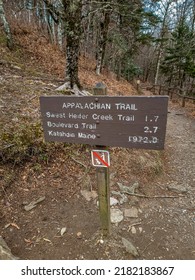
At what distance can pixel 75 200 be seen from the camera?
320cm

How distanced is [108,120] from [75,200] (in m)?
1.90

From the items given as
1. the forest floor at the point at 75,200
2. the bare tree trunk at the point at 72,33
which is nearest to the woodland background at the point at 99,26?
the bare tree trunk at the point at 72,33

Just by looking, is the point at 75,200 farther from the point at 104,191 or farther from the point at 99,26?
the point at 99,26

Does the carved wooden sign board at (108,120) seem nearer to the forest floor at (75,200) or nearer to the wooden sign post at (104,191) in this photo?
the wooden sign post at (104,191)

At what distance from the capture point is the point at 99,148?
207cm

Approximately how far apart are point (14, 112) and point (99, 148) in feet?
9.63

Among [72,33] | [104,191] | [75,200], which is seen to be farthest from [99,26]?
[104,191]

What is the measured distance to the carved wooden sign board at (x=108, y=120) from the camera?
5.59 ft

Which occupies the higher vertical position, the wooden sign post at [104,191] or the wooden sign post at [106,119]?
the wooden sign post at [106,119]

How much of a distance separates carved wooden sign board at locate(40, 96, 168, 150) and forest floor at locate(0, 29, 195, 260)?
59.4 inches

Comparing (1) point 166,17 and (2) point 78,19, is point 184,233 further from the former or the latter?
(1) point 166,17

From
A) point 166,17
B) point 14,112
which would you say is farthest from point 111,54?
point 14,112

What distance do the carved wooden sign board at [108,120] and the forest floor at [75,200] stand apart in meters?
1.51
